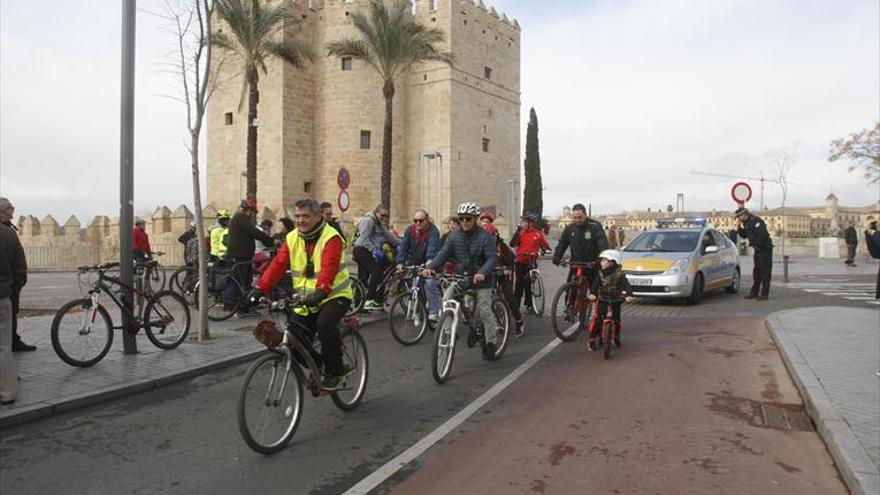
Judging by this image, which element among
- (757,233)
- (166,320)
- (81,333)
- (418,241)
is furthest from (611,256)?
(757,233)

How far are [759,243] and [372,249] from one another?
7.88 meters

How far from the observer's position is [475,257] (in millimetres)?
7707

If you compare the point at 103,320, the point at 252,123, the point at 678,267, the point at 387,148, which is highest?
the point at 252,123

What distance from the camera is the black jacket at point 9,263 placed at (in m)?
5.75

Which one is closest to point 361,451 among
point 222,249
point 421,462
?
point 421,462

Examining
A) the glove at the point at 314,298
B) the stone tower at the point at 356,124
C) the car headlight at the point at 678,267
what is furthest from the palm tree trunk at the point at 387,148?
the glove at the point at 314,298

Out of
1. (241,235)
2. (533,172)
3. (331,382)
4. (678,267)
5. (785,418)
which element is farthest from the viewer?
(533,172)

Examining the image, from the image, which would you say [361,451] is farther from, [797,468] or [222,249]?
[222,249]

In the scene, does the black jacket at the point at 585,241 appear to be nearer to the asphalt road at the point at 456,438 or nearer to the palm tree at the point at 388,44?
the asphalt road at the point at 456,438

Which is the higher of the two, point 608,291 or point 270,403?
point 608,291

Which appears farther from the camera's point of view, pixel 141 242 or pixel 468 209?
pixel 141 242

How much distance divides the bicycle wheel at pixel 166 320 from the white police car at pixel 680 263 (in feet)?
28.1

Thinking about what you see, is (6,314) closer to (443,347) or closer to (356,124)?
(443,347)

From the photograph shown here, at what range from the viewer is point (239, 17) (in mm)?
24359
